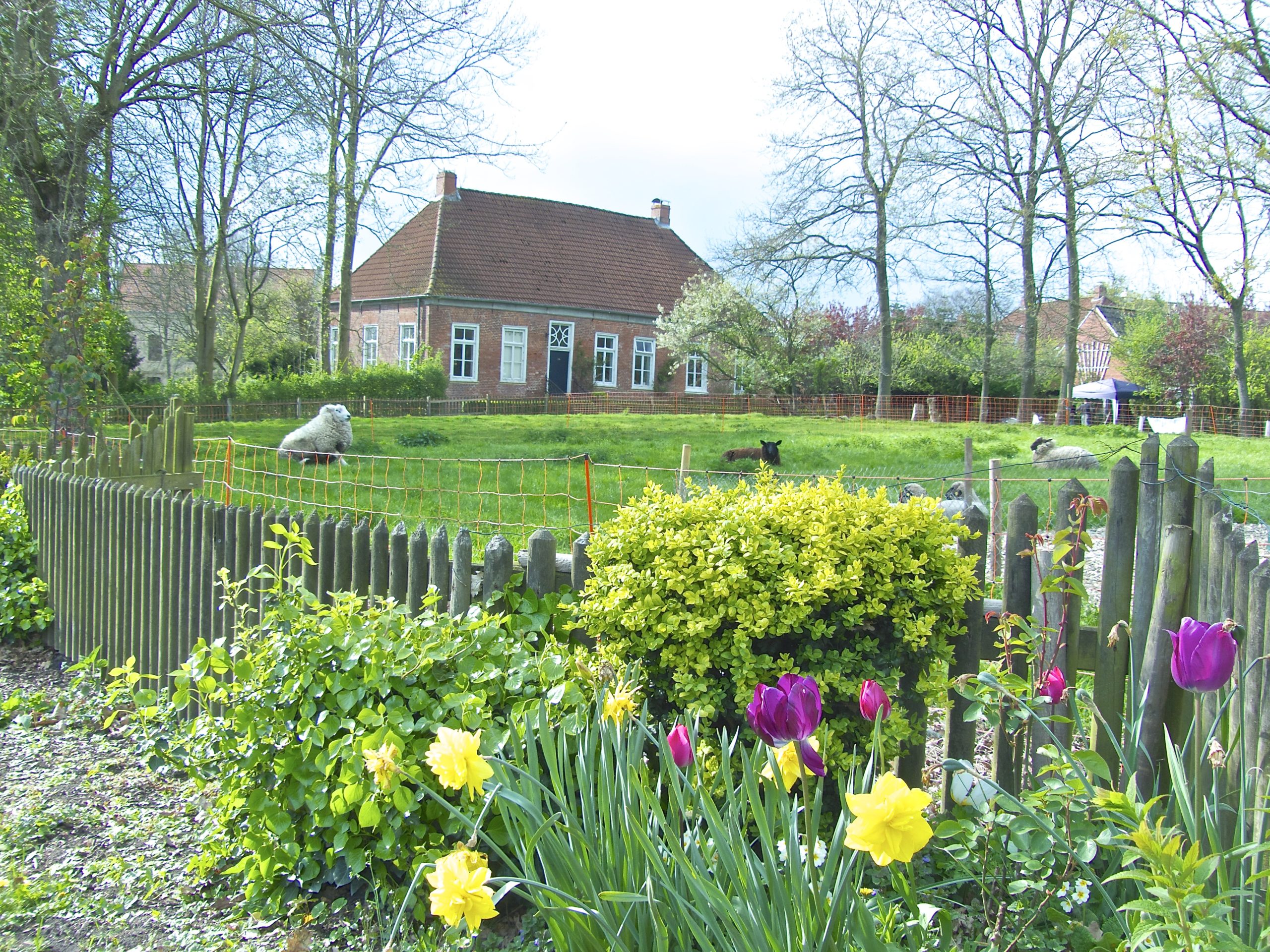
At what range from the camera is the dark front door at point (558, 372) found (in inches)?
1347

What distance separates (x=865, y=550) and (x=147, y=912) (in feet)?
8.39

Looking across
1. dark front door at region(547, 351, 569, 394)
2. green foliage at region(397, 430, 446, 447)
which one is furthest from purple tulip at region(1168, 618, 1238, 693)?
dark front door at region(547, 351, 569, 394)

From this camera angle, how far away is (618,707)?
7.21ft

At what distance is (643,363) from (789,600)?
34.1m

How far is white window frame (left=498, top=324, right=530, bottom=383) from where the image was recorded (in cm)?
3316

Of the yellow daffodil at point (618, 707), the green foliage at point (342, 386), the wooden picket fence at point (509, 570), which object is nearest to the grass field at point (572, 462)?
the wooden picket fence at point (509, 570)

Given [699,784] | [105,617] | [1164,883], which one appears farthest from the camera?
[105,617]

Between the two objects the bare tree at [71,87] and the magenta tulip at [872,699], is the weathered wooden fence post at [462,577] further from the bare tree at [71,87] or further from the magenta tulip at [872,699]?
the bare tree at [71,87]

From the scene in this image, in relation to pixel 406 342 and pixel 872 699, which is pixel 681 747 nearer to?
pixel 872 699

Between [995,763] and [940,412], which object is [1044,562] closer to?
[995,763]

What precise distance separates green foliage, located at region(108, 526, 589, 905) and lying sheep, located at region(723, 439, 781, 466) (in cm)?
1121

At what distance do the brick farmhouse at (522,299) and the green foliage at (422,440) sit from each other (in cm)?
1419

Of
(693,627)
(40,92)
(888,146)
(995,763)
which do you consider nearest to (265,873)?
(693,627)

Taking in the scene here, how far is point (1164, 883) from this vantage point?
4.35 feet
